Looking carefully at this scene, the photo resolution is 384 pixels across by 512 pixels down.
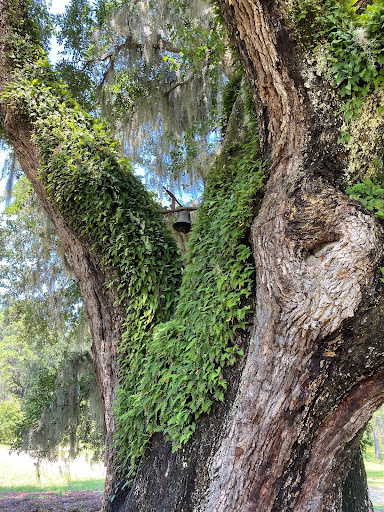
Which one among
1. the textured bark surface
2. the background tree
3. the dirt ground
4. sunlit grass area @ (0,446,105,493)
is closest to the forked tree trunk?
the textured bark surface

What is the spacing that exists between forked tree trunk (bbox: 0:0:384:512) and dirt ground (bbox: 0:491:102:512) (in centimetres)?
498

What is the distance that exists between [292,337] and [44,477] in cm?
1039

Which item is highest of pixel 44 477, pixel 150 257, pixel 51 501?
pixel 150 257

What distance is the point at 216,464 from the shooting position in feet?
7.11

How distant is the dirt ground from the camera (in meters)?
6.48

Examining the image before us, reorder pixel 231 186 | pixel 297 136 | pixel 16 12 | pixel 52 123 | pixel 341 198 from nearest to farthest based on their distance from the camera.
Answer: pixel 341 198
pixel 297 136
pixel 231 186
pixel 52 123
pixel 16 12

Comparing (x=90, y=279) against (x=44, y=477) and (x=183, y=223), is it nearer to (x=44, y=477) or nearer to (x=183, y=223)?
(x=183, y=223)

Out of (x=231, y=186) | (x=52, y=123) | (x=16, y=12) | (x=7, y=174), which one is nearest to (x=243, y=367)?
(x=231, y=186)

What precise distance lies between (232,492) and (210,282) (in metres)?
1.16

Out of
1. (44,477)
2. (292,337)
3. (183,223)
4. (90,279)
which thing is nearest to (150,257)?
(90,279)

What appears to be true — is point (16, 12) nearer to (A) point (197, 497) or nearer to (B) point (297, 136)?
(B) point (297, 136)

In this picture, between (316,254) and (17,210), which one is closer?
(316,254)

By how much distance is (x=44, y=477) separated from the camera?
1009 cm

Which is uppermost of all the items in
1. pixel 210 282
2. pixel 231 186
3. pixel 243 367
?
pixel 231 186
